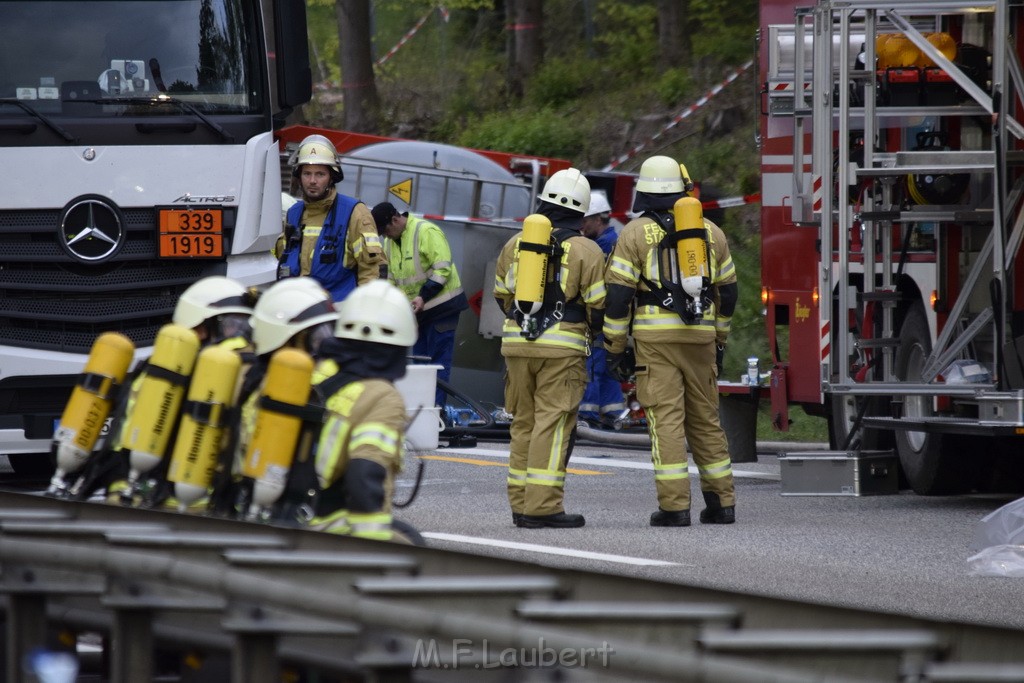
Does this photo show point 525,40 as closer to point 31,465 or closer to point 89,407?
point 31,465

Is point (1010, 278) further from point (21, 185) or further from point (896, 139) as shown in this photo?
point (21, 185)

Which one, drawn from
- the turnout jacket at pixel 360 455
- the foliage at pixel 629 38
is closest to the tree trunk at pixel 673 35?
the foliage at pixel 629 38

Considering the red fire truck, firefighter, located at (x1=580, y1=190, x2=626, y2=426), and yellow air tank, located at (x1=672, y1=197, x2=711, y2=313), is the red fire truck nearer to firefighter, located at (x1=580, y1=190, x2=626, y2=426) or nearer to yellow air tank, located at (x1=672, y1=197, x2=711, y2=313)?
yellow air tank, located at (x1=672, y1=197, x2=711, y2=313)

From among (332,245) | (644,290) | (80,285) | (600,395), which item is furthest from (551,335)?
(600,395)

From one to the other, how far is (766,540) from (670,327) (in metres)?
1.21

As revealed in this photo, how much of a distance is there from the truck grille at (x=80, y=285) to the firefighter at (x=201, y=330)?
3.17 metres

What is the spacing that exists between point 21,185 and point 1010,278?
5.40m

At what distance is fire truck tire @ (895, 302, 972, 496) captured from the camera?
1024 centimetres

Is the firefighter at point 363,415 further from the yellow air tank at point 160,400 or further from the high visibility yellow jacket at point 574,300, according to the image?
the high visibility yellow jacket at point 574,300

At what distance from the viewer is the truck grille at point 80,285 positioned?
31.2 ft

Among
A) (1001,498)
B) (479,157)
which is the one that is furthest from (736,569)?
(479,157)

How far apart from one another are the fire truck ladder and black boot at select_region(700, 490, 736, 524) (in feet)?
3.06

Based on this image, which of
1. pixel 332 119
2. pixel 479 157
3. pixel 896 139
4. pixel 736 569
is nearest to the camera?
pixel 736 569

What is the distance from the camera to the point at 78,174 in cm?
944
